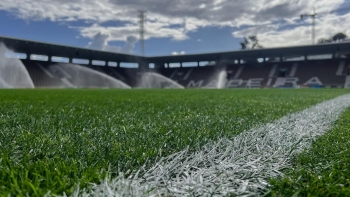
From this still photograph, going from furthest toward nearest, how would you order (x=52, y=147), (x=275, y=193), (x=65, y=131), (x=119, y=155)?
(x=65, y=131) < (x=52, y=147) < (x=119, y=155) < (x=275, y=193)

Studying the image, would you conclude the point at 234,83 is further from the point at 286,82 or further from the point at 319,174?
the point at 319,174

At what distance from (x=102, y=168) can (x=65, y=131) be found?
0.87m

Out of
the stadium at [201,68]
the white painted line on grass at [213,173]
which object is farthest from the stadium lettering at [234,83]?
the white painted line on grass at [213,173]

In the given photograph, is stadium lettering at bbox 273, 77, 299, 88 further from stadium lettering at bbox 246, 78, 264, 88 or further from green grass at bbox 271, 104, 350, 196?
green grass at bbox 271, 104, 350, 196

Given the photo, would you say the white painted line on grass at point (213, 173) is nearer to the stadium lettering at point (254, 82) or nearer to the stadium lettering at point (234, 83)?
the stadium lettering at point (254, 82)

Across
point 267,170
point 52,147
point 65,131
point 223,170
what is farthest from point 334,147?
point 65,131

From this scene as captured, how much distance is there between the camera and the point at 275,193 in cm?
75

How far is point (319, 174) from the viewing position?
0.91m

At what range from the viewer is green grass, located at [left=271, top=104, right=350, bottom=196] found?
2.49ft

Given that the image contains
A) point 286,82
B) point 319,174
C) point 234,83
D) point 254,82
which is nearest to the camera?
point 319,174

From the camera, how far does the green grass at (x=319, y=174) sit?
76cm

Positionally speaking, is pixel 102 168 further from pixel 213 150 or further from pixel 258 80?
pixel 258 80

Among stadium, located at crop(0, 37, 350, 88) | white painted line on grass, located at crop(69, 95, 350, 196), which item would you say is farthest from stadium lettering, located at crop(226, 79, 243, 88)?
white painted line on grass, located at crop(69, 95, 350, 196)

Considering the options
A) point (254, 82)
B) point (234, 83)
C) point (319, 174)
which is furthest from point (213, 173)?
point (234, 83)
